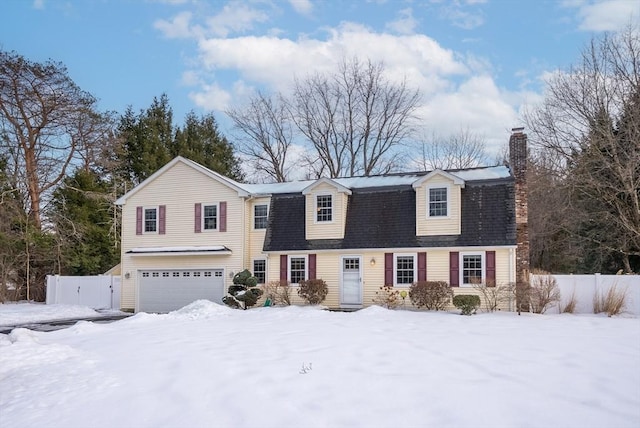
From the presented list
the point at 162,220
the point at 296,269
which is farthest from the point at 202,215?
the point at 296,269

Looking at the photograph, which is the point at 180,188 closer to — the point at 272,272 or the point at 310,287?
the point at 272,272

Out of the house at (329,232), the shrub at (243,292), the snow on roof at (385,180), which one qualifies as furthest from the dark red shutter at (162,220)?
the shrub at (243,292)

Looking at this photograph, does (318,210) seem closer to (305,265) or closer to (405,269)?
(305,265)

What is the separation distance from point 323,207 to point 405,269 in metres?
4.08

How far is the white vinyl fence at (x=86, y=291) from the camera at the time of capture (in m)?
25.9

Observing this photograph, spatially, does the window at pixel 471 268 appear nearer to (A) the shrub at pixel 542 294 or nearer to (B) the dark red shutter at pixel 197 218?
(A) the shrub at pixel 542 294

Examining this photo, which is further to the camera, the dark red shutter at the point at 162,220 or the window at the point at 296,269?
the dark red shutter at the point at 162,220

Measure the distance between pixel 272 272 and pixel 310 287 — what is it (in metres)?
2.14

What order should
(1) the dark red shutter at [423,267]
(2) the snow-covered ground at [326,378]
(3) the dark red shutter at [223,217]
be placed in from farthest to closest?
(3) the dark red shutter at [223,217] → (1) the dark red shutter at [423,267] → (2) the snow-covered ground at [326,378]

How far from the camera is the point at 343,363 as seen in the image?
9.37 metres

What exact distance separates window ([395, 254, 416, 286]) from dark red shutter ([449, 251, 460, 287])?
133 cm

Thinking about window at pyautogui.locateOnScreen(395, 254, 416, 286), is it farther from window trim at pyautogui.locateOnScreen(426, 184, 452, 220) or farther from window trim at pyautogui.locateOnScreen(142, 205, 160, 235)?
window trim at pyautogui.locateOnScreen(142, 205, 160, 235)

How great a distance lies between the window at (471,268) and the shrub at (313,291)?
5.17 meters

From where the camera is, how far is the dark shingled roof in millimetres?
19719
